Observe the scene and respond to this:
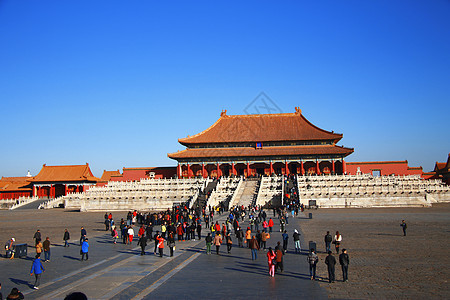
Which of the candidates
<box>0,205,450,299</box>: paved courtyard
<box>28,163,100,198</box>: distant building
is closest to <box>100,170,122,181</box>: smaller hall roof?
<box>28,163,100,198</box>: distant building

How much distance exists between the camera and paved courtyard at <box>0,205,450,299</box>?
12.1 meters

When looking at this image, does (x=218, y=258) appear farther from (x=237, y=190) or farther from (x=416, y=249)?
(x=237, y=190)

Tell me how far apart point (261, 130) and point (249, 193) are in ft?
88.2

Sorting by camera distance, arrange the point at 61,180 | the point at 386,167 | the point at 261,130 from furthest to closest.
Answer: the point at 61,180 < the point at 261,130 < the point at 386,167

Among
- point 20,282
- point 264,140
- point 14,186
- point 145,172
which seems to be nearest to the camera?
point 20,282

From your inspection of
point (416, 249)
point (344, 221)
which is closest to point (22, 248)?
point (416, 249)

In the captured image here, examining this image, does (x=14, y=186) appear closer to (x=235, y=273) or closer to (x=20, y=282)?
(x=20, y=282)

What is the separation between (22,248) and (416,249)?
1795 centimetres

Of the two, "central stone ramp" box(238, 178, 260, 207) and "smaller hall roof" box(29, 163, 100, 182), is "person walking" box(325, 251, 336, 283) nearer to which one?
"central stone ramp" box(238, 178, 260, 207)

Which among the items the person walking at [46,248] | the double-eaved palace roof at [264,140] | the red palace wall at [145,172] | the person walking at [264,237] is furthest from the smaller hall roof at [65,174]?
the person walking at [264,237]

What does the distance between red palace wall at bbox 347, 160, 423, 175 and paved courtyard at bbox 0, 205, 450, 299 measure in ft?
155

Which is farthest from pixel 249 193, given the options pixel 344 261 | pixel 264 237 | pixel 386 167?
pixel 344 261

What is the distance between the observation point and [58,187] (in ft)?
264

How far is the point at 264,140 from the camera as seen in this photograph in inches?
2744
